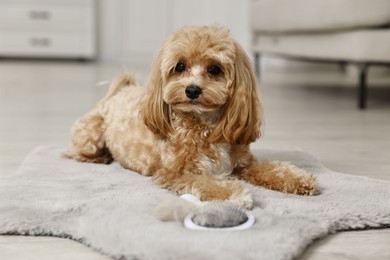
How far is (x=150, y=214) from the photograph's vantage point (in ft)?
4.65

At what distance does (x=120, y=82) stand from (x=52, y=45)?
5246mm

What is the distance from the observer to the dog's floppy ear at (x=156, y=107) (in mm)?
1680

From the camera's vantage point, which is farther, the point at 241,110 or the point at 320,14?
the point at 320,14

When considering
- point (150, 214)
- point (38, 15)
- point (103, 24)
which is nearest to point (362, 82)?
point (150, 214)

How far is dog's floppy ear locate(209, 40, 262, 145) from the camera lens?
64.2 inches

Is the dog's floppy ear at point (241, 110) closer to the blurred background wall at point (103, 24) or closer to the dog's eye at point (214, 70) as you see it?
the dog's eye at point (214, 70)

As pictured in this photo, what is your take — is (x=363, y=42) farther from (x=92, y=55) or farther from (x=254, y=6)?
(x=92, y=55)

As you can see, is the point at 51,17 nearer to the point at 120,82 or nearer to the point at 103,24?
the point at 103,24

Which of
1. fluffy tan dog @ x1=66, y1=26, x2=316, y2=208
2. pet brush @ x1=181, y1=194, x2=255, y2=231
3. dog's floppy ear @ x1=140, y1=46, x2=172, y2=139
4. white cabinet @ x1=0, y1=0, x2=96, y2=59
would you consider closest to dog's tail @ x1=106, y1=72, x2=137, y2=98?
fluffy tan dog @ x1=66, y1=26, x2=316, y2=208

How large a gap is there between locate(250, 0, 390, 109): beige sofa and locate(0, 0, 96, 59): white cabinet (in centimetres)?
295

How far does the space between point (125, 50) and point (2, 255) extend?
6333 millimetres

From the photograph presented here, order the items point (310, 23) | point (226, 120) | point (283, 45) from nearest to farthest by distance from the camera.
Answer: point (226, 120), point (310, 23), point (283, 45)

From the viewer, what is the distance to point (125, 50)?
293 inches

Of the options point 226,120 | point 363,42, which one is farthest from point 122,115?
point 363,42
